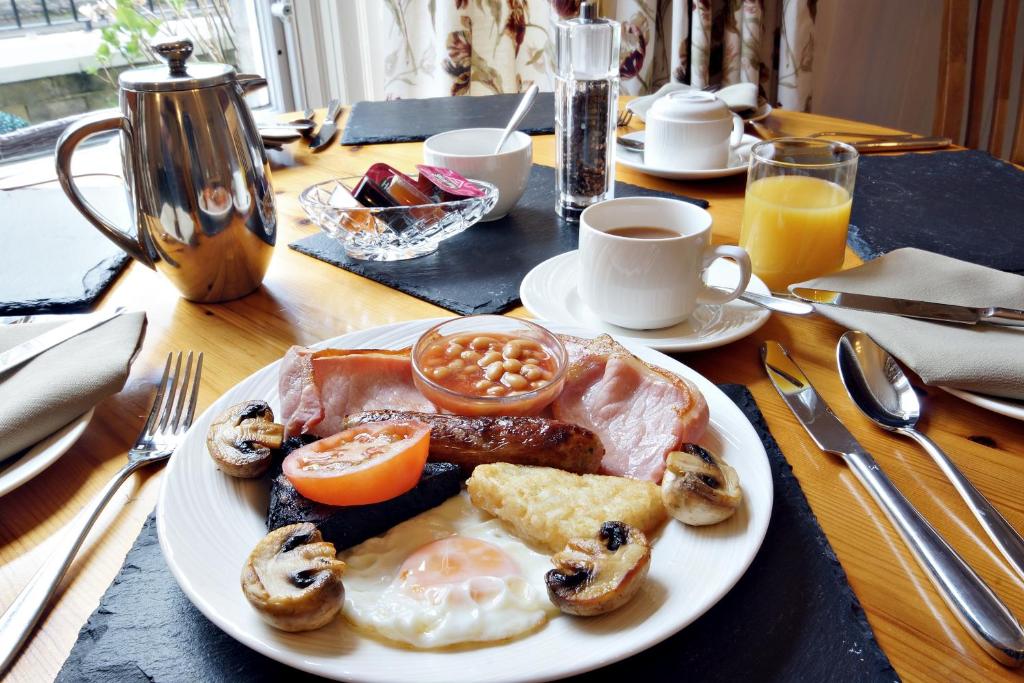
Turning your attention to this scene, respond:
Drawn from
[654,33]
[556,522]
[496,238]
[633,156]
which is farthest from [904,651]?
[654,33]

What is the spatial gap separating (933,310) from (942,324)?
23mm

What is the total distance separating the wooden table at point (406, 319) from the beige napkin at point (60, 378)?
5 cm

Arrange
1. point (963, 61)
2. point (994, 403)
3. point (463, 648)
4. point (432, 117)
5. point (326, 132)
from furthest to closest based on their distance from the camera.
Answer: point (963, 61) → point (432, 117) → point (326, 132) → point (994, 403) → point (463, 648)

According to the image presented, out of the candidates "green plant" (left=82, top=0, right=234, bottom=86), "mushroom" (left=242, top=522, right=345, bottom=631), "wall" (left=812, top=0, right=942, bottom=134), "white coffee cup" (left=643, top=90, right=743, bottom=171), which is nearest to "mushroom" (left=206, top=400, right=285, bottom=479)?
"mushroom" (left=242, top=522, right=345, bottom=631)

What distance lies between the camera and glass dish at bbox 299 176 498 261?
4.58 feet

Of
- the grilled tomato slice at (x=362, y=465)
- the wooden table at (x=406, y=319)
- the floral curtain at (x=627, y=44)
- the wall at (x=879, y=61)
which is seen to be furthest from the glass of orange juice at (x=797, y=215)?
the wall at (x=879, y=61)

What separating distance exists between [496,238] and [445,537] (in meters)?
0.92

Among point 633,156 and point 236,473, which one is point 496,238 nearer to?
point 633,156

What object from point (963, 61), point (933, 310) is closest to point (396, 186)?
point (933, 310)

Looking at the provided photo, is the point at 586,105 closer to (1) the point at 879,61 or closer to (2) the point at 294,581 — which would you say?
(2) the point at 294,581

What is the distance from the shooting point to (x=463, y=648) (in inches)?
24.3

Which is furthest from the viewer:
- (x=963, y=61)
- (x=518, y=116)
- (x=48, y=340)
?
(x=963, y=61)

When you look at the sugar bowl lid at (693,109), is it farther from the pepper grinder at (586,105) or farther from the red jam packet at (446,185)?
the red jam packet at (446,185)

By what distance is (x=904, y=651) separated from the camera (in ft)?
2.11
